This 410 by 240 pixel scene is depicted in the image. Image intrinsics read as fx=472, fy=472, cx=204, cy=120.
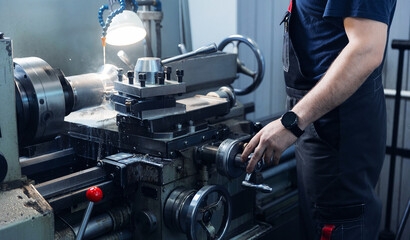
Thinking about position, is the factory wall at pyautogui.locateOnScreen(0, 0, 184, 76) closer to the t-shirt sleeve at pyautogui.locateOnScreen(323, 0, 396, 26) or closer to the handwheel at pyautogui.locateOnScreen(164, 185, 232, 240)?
the handwheel at pyautogui.locateOnScreen(164, 185, 232, 240)

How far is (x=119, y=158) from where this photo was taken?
117 centimetres

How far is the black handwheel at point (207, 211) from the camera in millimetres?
1108

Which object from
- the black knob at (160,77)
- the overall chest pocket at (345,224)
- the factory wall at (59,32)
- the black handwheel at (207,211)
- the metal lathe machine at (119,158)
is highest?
the factory wall at (59,32)

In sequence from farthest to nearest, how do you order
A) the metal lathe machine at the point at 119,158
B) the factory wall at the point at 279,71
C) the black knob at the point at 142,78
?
the factory wall at the point at 279,71 → the black knob at the point at 142,78 → the metal lathe machine at the point at 119,158

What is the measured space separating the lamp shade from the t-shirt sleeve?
1.96 feet

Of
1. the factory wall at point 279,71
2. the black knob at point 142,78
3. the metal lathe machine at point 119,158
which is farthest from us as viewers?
the factory wall at point 279,71

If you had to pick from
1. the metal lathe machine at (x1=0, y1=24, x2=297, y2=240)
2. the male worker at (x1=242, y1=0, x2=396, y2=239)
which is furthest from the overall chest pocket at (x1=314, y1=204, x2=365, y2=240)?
the metal lathe machine at (x1=0, y1=24, x2=297, y2=240)

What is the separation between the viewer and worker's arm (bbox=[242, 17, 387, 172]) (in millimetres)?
1014

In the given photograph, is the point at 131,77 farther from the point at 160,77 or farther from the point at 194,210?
the point at 194,210

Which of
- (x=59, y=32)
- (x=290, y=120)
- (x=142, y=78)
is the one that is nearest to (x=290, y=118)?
(x=290, y=120)

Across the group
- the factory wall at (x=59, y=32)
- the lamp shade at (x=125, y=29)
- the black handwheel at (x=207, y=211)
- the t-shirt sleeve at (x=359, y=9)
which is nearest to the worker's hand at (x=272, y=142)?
the black handwheel at (x=207, y=211)

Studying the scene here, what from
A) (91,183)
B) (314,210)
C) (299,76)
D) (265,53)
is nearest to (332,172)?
(314,210)

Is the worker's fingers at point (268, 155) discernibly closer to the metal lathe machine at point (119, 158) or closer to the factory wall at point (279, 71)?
the metal lathe machine at point (119, 158)

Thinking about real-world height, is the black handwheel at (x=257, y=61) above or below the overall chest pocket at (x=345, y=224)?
above
